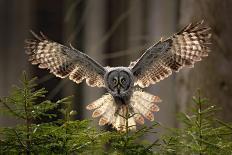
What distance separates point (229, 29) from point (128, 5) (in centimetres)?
410

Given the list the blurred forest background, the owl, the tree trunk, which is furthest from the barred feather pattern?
the blurred forest background

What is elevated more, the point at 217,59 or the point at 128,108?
the point at 217,59

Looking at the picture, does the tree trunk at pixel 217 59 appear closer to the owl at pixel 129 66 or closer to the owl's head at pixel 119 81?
the owl at pixel 129 66

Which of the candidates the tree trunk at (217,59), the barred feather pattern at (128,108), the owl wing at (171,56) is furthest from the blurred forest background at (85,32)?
the barred feather pattern at (128,108)

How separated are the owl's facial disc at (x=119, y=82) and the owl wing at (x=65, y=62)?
0.46ft

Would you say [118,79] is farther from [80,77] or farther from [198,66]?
[198,66]

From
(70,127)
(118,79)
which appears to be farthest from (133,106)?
Answer: (70,127)

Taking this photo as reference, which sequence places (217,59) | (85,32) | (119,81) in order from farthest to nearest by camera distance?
(85,32), (217,59), (119,81)

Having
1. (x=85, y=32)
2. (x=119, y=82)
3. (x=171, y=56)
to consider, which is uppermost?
(x=85, y=32)

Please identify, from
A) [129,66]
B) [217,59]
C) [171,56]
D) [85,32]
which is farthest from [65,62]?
[85,32]

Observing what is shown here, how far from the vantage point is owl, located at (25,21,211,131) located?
270 cm

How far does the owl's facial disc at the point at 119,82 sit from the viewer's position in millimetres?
2645

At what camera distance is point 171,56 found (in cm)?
288

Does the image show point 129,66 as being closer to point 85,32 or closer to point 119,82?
point 119,82
